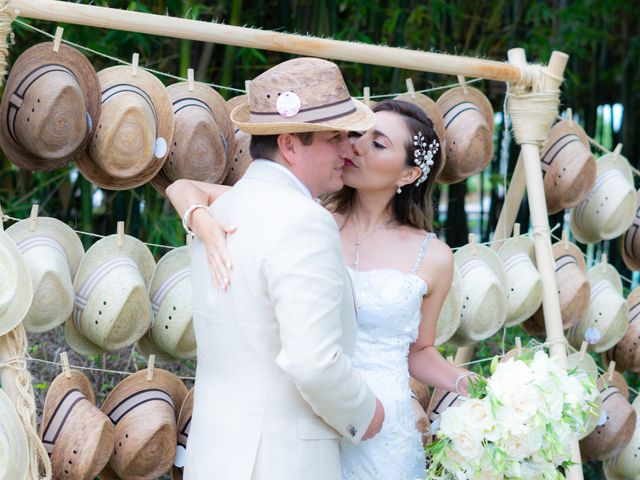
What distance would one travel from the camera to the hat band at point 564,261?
3.20m

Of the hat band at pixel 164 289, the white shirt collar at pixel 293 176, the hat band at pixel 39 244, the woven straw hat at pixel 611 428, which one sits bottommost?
the woven straw hat at pixel 611 428

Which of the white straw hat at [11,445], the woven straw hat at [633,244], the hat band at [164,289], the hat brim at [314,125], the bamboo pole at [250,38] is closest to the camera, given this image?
the hat brim at [314,125]

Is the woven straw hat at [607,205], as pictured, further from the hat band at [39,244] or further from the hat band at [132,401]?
the hat band at [39,244]

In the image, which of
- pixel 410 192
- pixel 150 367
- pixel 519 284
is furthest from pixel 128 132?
pixel 519 284

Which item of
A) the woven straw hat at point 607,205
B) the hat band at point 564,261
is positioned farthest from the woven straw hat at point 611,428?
the woven straw hat at point 607,205

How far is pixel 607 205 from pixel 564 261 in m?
0.23

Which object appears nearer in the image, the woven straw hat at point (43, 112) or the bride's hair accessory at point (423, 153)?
the woven straw hat at point (43, 112)

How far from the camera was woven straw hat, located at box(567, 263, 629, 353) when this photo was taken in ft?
10.7

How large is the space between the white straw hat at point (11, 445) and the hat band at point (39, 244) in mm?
389

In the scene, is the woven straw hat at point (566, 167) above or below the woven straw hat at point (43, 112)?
below

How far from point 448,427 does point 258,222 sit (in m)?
0.62

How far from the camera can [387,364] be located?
93.8 inches

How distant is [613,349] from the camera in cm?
347

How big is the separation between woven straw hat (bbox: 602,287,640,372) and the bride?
3.75 feet
